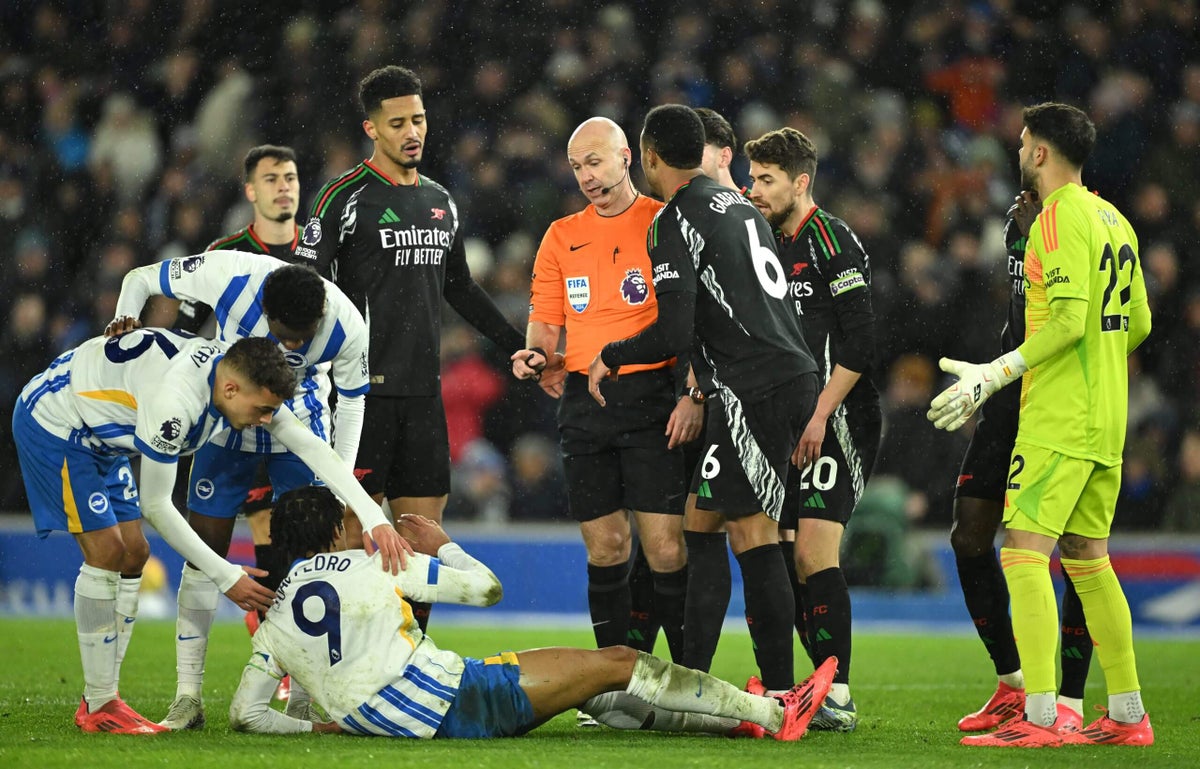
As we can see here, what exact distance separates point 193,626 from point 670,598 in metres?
1.98

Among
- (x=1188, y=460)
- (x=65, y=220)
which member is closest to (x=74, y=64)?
(x=65, y=220)

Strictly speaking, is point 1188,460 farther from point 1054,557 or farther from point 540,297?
point 540,297

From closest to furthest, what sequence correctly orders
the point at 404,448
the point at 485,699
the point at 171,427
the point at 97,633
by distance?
1. the point at 485,699
2. the point at 171,427
3. the point at 97,633
4. the point at 404,448

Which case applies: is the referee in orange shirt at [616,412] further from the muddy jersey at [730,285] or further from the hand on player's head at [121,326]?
the hand on player's head at [121,326]

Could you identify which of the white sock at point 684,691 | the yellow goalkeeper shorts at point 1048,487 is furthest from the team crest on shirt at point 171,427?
the yellow goalkeeper shorts at point 1048,487

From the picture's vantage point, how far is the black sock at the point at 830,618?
234 inches

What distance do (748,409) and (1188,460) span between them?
Answer: 7.91 metres

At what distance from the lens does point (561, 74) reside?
15.4 metres

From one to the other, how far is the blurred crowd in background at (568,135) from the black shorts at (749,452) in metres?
6.93

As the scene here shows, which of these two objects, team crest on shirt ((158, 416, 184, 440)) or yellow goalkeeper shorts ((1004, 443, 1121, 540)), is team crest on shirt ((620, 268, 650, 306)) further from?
team crest on shirt ((158, 416, 184, 440))

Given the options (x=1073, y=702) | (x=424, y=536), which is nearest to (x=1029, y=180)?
(x=1073, y=702)

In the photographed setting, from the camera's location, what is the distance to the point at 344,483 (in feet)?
17.4

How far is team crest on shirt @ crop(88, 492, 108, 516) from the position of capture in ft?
18.5

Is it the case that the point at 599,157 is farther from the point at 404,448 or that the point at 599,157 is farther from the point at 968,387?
the point at 968,387
